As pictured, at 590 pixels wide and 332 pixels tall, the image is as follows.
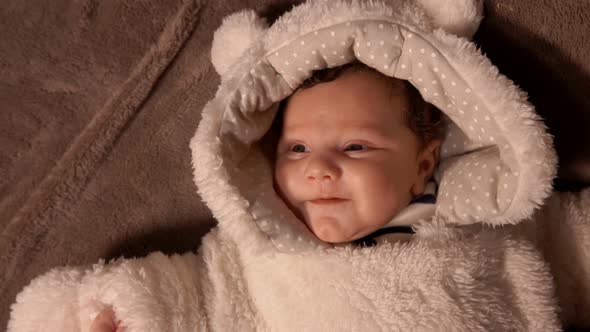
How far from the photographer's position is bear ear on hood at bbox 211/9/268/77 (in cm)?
96

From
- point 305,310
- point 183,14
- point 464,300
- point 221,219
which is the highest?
point 183,14

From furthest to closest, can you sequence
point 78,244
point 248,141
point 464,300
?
point 78,244, point 248,141, point 464,300

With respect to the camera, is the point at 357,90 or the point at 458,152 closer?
the point at 357,90

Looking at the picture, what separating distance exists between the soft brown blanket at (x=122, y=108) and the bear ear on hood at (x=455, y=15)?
0.09 m

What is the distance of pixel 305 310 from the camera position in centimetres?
94

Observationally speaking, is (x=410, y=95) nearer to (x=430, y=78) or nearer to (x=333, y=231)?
(x=430, y=78)

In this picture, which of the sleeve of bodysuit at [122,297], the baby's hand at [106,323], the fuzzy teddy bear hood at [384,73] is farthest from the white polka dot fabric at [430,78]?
the baby's hand at [106,323]

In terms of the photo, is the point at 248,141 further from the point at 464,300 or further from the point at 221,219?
the point at 464,300

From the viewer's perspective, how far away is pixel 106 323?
3.15 feet

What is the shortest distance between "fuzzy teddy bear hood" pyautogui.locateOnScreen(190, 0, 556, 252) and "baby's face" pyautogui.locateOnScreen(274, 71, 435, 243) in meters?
0.04

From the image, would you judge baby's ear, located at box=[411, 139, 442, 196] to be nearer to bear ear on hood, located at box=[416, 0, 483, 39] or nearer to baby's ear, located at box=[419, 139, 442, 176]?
baby's ear, located at box=[419, 139, 442, 176]

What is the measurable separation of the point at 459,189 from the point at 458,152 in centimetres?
10

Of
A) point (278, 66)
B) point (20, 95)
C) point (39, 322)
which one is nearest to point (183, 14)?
point (278, 66)

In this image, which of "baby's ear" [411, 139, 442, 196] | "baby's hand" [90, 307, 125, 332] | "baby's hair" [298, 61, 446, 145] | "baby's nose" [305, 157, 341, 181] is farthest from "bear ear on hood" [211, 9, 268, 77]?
"baby's hand" [90, 307, 125, 332]
